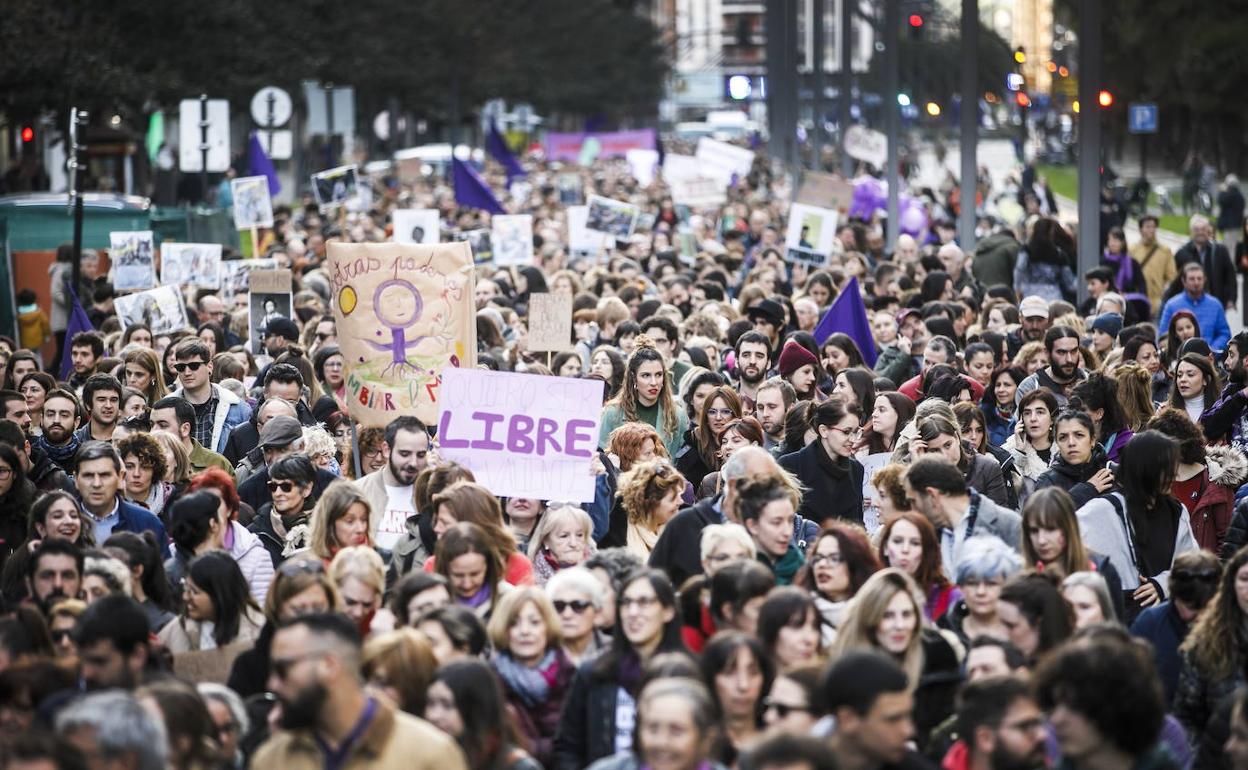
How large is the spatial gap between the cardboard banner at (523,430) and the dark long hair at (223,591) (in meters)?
2.03

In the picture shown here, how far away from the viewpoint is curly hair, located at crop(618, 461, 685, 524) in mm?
9906

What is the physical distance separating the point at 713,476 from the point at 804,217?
40.3ft

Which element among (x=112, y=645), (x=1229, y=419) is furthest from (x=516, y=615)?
(x=1229, y=419)

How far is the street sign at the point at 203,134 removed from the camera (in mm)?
25797

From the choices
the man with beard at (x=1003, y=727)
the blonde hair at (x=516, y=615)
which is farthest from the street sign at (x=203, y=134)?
the man with beard at (x=1003, y=727)

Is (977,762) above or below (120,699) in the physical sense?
below

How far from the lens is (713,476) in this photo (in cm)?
1082

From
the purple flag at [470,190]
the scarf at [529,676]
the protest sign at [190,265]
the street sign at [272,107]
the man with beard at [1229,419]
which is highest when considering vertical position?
the street sign at [272,107]

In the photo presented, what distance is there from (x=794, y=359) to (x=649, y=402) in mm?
1174

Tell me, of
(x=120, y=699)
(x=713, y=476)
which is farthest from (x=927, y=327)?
(x=120, y=699)

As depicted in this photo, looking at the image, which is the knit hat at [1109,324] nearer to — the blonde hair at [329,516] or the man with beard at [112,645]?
the blonde hair at [329,516]

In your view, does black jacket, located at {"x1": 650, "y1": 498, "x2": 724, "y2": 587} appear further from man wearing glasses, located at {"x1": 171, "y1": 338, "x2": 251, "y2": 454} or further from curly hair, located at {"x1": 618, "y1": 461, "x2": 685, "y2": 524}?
man wearing glasses, located at {"x1": 171, "y1": 338, "x2": 251, "y2": 454}

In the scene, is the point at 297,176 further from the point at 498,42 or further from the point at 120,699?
the point at 120,699

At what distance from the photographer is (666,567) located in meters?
9.05
